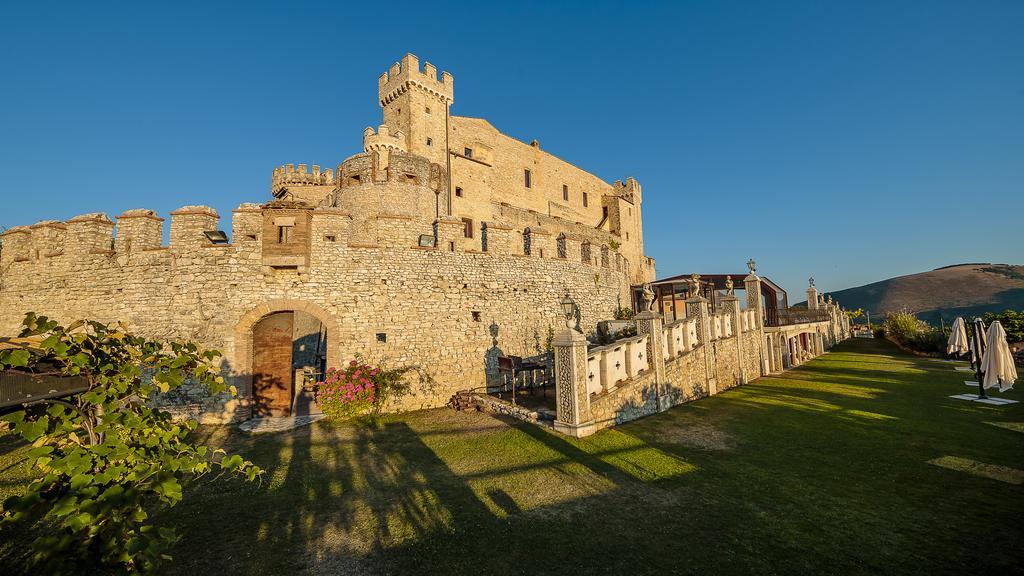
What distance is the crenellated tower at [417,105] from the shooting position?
91.8 ft

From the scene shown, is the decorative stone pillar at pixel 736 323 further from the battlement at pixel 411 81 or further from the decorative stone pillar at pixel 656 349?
the battlement at pixel 411 81

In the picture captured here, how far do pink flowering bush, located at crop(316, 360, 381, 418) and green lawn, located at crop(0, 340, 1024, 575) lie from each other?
763 mm

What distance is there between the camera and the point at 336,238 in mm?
11758

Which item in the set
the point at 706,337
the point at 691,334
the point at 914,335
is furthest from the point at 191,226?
the point at 914,335

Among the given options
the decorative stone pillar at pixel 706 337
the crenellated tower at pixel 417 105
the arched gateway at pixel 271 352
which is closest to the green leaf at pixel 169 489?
the arched gateway at pixel 271 352

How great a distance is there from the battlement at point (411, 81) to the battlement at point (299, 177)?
7.47 metres

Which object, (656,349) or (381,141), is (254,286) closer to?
(656,349)

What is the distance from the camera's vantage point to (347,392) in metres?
10.5

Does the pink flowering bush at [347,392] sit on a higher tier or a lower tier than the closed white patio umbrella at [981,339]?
lower

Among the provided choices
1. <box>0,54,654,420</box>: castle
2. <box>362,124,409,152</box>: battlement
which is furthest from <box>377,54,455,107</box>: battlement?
<box>0,54,654,420</box>: castle

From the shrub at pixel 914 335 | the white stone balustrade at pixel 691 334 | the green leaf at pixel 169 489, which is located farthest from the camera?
the shrub at pixel 914 335

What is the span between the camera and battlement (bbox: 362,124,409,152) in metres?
24.3

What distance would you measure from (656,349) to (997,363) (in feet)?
29.7

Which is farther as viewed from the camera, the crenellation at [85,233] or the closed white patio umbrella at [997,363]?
the crenellation at [85,233]
